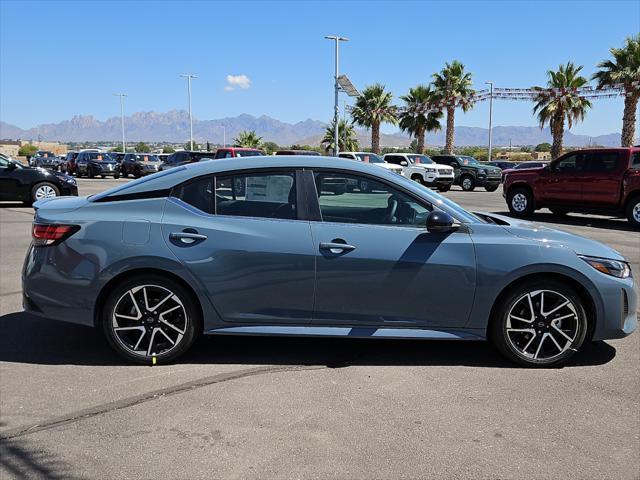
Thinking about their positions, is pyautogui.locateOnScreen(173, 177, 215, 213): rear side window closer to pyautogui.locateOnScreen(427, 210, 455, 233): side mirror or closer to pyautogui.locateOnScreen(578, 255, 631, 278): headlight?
pyautogui.locateOnScreen(427, 210, 455, 233): side mirror

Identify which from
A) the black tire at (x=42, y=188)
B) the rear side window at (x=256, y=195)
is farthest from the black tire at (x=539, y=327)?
the black tire at (x=42, y=188)

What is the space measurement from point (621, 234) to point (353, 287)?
10092mm

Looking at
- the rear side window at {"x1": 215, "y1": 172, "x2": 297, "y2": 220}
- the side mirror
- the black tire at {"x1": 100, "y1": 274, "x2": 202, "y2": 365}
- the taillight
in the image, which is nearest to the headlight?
the side mirror

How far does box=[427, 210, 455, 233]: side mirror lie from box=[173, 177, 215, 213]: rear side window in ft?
5.35

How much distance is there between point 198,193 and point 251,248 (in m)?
0.63

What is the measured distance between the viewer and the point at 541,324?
13.9 ft

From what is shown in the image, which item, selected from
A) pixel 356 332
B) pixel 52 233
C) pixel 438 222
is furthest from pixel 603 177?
pixel 52 233

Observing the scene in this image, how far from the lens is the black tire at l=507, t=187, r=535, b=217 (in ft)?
50.2

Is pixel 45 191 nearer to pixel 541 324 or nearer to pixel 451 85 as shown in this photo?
pixel 541 324

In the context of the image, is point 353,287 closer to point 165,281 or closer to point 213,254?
point 213,254

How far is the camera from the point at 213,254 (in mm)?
4121

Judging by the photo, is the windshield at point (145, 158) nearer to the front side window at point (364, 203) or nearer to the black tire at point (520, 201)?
the black tire at point (520, 201)

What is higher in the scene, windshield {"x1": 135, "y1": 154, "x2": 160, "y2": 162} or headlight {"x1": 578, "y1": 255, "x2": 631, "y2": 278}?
windshield {"x1": 135, "y1": 154, "x2": 160, "y2": 162}

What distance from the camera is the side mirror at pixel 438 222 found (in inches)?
160
